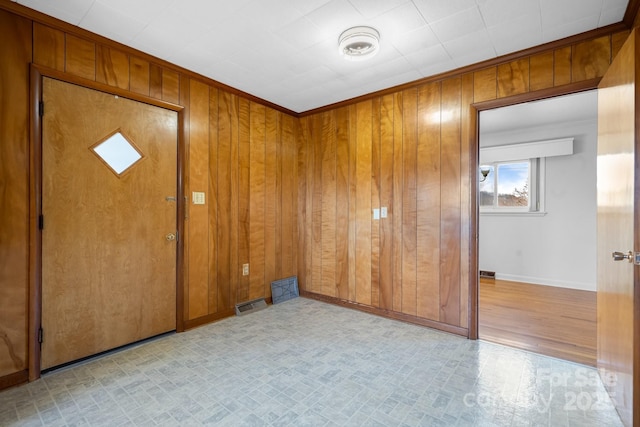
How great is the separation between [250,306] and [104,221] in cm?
179

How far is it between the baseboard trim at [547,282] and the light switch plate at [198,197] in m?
5.04

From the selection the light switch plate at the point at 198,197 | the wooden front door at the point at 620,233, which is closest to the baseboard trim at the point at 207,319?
the light switch plate at the point at 198,197

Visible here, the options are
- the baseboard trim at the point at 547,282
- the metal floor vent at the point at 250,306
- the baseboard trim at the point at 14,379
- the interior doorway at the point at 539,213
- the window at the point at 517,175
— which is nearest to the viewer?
the baseboard trim at the point at 14,379

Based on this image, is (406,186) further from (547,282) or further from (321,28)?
(547,282)

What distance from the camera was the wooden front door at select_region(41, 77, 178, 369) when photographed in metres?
2.16

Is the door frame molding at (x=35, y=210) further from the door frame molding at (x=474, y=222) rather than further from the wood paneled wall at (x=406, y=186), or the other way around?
the door frame molding at (x=474, y=222)

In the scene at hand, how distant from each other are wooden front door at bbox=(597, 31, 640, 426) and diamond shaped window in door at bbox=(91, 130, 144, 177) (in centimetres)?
345

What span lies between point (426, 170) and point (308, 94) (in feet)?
5.39

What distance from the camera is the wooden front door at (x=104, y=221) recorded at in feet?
7.10

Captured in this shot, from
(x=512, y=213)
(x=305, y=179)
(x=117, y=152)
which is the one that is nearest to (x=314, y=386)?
Answer: (x=117, y=152)

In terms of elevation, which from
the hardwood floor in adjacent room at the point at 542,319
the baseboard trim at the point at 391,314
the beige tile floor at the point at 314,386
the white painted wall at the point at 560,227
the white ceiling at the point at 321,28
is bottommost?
the beige tile floor at the point at 314,386

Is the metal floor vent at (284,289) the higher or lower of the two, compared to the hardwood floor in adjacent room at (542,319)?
higher

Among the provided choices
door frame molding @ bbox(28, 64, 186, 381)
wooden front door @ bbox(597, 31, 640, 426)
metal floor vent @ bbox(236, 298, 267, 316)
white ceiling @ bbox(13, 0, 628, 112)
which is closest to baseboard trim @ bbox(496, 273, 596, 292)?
wooden front door @ bbox(597, 31, 640, 426)

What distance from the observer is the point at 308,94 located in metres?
3.48
